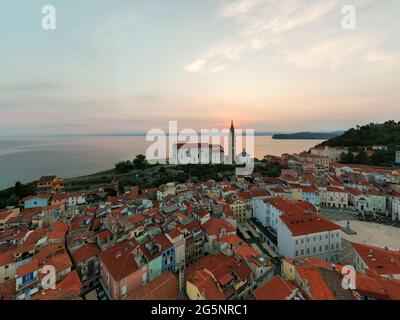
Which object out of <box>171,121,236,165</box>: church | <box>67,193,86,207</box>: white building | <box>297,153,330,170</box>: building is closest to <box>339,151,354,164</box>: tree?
<box>297,153,330,170</box>: building

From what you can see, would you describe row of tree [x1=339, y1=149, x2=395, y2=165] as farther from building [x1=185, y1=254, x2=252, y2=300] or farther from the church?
building [x1=185, y1=254, x2=252, y2=300]

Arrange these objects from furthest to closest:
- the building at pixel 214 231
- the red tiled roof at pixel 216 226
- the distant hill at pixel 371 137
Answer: the distant hill at pixel 371 137 < the red tiled roof at pixel 216 226 < the building at pixel 214 231

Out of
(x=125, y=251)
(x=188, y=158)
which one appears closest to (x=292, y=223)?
(x=125, y=251)

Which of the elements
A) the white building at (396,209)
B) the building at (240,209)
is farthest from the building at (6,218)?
the white building at (396,209)

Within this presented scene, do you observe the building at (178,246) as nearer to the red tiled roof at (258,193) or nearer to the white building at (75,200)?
the red tiled roof at (258,193)
